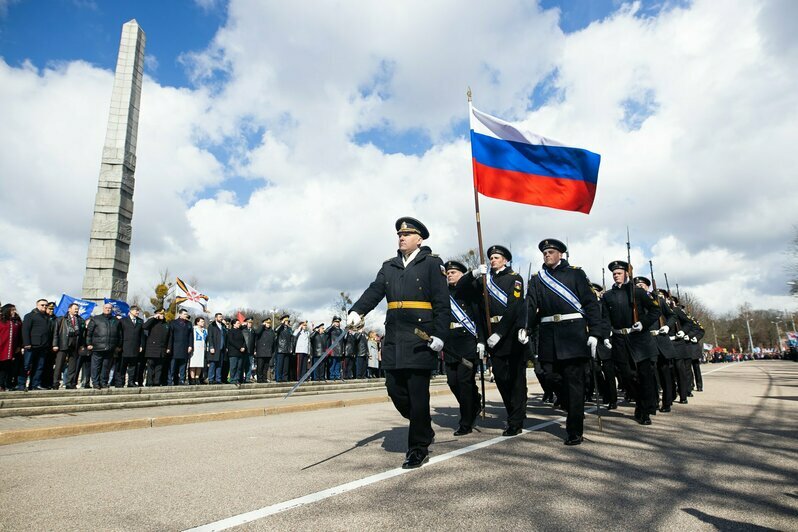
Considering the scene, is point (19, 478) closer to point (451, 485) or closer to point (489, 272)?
point (451, 485)

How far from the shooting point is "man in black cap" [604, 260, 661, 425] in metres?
8.10

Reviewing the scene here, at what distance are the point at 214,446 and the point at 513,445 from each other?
11.7 ft

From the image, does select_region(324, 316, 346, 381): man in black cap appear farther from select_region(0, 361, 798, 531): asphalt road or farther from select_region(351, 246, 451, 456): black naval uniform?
select_region(351, 246, 451, 456): black naval uniform

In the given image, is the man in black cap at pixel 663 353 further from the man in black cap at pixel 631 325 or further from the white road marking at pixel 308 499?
the white road marking at pixel 308 499

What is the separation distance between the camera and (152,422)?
8883mm

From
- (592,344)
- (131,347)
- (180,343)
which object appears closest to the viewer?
(592,344)

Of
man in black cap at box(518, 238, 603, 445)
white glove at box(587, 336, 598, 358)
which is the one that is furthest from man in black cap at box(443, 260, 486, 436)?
white glove at box(587, 336, 598, 358)

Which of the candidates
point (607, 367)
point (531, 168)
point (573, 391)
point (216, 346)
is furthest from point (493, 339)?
point (216, 346)

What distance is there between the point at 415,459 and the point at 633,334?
532 centimetres

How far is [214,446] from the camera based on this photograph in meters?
6.25

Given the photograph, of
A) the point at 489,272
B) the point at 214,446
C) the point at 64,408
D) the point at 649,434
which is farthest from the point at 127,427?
the point at 649,434

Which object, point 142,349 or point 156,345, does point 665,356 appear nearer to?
point 156,345

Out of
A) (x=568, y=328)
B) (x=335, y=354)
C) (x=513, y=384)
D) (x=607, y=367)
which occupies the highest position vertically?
(x=335, y=354)

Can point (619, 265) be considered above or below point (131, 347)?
above
